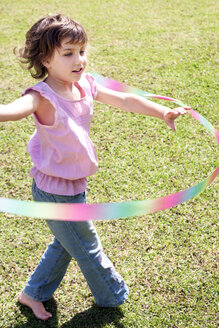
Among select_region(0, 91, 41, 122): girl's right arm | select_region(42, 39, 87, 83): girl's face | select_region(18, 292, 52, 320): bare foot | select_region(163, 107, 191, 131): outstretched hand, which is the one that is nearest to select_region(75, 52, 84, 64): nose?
select_region(42, 39, 87, 83): girl's face

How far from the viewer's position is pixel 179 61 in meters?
6.07

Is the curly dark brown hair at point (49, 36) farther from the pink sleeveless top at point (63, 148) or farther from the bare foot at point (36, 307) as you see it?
the bare foot at point (36, 307)

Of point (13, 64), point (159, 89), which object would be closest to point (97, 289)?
point (159, 89)

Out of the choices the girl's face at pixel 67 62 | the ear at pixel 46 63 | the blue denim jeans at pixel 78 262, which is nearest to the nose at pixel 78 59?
the girl's face at pixel 67 62

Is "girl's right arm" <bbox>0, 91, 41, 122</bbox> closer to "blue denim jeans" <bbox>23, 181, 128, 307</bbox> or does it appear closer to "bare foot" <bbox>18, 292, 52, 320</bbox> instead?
"blue denim jeans" <bbox>23, 181, 128, 307</bbox>

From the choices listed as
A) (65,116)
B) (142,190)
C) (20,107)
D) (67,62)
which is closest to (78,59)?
(67,62)

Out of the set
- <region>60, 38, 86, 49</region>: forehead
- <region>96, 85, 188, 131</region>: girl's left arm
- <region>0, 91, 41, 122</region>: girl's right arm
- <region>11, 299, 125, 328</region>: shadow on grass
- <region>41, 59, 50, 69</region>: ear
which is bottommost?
<region>11, 299, 125, 328</region>: shadow on grass

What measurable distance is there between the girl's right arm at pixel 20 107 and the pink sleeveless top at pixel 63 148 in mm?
50

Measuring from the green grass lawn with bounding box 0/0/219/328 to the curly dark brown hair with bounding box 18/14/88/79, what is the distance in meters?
1.54

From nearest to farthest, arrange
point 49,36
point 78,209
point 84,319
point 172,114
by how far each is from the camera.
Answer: point 78,209
point 49,36
point 172,114
point 84,319

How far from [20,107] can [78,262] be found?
99cm

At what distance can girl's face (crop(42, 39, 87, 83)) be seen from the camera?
7.11ft

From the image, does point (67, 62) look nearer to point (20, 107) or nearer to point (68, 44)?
point (68, 44)

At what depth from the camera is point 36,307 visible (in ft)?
8.91
